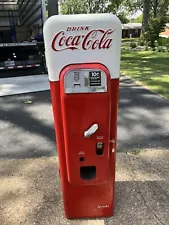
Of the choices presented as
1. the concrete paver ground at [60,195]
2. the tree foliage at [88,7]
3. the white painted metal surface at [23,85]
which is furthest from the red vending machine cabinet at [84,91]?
the tree foliage at [88,7]

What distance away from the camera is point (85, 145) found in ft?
6.53

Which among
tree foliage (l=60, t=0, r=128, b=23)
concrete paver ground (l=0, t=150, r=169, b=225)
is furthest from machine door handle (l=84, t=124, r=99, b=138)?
tree foliage (l=60, t=0, r=128, b=23)

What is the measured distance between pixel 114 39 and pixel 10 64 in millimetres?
6766

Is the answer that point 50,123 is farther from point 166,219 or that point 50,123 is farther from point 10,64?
point 10,64

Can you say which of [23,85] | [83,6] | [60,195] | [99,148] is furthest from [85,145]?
[83,6]

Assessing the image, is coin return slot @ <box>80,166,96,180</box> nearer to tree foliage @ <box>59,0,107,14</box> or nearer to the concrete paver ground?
the concrete paver ground

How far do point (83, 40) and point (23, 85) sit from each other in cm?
539

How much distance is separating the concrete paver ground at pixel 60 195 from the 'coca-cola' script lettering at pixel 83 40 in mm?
1553

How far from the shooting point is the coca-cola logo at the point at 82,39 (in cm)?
173

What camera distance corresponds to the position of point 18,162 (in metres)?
3.23

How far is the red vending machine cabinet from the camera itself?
173 cm

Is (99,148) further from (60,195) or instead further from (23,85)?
(23,85)

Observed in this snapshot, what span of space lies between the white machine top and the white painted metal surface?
4.57 meters

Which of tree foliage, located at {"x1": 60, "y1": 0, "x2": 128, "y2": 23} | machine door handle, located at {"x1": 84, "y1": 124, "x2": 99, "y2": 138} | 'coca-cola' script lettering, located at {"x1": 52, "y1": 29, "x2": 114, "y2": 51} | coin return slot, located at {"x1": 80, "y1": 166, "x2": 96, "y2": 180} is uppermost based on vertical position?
tree foliage, located at {"x1": 60, "y1": 0, "x2": 128, "y2": 23}
